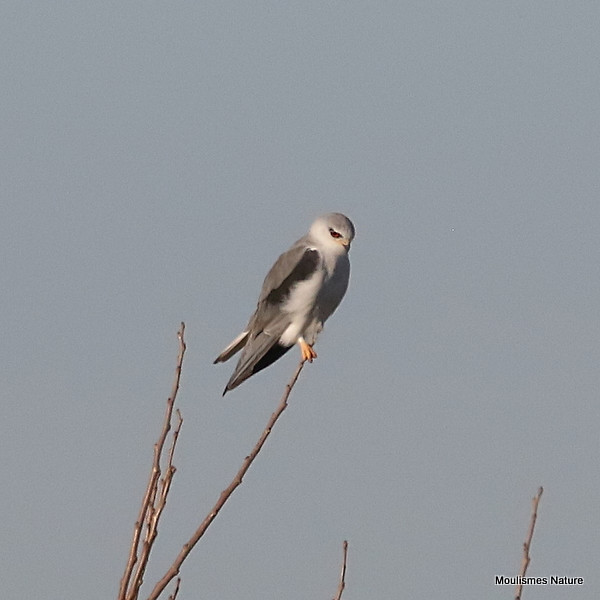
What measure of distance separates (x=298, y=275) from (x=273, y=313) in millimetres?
358

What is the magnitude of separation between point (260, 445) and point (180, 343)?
608 millimetres

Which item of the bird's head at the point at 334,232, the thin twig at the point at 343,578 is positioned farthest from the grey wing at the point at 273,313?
the thin twig at the point at 343,578

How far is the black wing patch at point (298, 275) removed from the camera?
362 inches

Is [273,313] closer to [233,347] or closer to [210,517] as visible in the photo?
[233,347]

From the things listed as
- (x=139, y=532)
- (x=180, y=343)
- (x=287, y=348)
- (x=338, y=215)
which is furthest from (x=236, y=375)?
(x=139, y=532)

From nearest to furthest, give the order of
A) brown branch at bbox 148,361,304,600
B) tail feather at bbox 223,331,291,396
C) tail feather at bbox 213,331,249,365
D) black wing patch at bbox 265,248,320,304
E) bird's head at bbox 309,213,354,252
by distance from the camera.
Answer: brown branch at bbox 148,361,304,600 < tail feather at bbox 223,331,291,396 < black wing patch at bbox 265,248,320,304 < tail feather at bbox 213,331,249,365 < bird's head at bbox 309,213,354,252

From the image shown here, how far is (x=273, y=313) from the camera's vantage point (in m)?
9.34

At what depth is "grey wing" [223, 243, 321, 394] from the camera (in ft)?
30.2

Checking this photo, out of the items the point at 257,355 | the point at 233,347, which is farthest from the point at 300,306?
the point at 233,347

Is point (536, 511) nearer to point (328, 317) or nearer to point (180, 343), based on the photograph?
point (180, 343)

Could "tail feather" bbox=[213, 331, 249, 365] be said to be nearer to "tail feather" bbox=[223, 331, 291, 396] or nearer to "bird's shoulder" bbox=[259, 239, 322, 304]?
"tail feather" bbox=[223, 331, 291, 396]

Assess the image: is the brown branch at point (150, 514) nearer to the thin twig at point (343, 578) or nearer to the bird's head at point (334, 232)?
the thin twig at point (343, 578)

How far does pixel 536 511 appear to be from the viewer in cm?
474

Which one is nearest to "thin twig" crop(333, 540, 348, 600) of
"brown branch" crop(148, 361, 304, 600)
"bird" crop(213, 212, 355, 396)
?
"brown branch" crop(148, 361, 304, 600)
